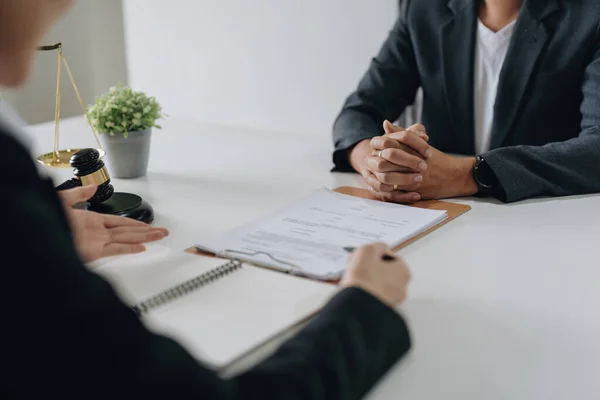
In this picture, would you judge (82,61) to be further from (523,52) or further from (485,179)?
(485,179)

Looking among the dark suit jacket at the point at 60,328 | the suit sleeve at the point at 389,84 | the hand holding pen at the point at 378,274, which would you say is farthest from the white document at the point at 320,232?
the suit sleeve at the point at 389,84

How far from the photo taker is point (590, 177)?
1.45 m

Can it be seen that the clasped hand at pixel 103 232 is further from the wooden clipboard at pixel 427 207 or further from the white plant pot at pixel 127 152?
the white plant pot at pixel 127 152

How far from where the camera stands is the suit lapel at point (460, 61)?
180cm

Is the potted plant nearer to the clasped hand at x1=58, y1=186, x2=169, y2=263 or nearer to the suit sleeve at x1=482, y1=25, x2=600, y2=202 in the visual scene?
the clasped hand at x1=58, y1=186, x2=169, y2=263

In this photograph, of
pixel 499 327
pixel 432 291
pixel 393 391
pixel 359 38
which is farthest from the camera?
pixel 359 38

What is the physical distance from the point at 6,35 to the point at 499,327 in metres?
0.63

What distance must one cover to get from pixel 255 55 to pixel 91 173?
1274 mm

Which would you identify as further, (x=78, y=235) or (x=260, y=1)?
(x=260, y=1)

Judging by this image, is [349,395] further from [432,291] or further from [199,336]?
[432,291]

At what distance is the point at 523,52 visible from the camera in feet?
5.57

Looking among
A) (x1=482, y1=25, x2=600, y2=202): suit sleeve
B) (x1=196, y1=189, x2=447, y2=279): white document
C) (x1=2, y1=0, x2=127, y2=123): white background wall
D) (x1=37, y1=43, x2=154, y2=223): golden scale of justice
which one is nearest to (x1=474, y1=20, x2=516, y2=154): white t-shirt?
(x1=482, y1=25, x2=600, y2=202): suit sleeve

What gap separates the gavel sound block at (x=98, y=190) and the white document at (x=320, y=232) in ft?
0.64

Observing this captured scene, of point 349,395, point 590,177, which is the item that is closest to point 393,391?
point 349,395
